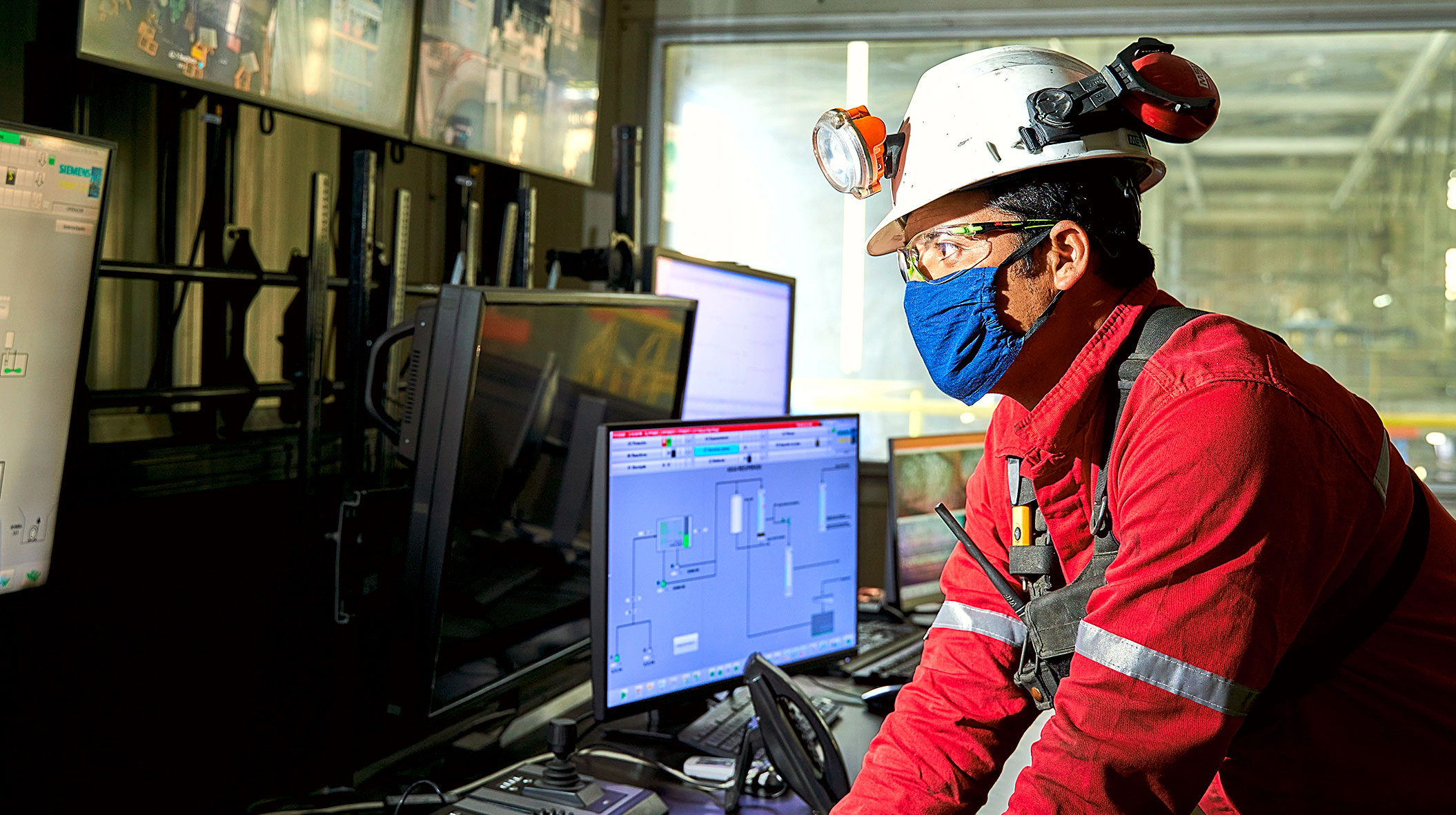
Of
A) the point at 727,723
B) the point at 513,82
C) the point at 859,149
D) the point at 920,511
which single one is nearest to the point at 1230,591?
the point at 859,149

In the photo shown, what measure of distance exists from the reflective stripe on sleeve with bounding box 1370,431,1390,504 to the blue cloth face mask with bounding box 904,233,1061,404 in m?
0.32

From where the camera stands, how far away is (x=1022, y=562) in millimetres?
1173

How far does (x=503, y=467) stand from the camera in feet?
5.01

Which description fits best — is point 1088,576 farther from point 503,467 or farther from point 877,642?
point 877,642

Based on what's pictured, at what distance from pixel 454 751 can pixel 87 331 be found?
2.54 feet

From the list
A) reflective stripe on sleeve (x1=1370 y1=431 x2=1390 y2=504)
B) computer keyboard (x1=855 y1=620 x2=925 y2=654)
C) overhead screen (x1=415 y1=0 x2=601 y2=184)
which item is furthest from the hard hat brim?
overhead screen (x1=415 y1=0 x2=601 y2=184)

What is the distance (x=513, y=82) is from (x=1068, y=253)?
212cm

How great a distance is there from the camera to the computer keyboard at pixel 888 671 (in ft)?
6.35

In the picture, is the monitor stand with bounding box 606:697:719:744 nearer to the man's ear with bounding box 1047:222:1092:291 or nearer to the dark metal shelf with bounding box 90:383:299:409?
the man's ear with bounding box 1047:222:1092:291

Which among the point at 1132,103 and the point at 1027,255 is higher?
the point at 1132,103

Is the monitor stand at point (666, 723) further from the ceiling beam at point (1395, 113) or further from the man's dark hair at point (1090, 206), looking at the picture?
the ceiling beam at point (1395, 113)

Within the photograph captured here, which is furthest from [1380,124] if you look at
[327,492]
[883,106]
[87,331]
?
[87,331]

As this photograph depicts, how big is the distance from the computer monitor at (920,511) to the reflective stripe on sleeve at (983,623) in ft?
3.39

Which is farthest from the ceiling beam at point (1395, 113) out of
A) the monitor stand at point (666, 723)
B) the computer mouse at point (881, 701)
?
the monitor stand at point (666, 723)
